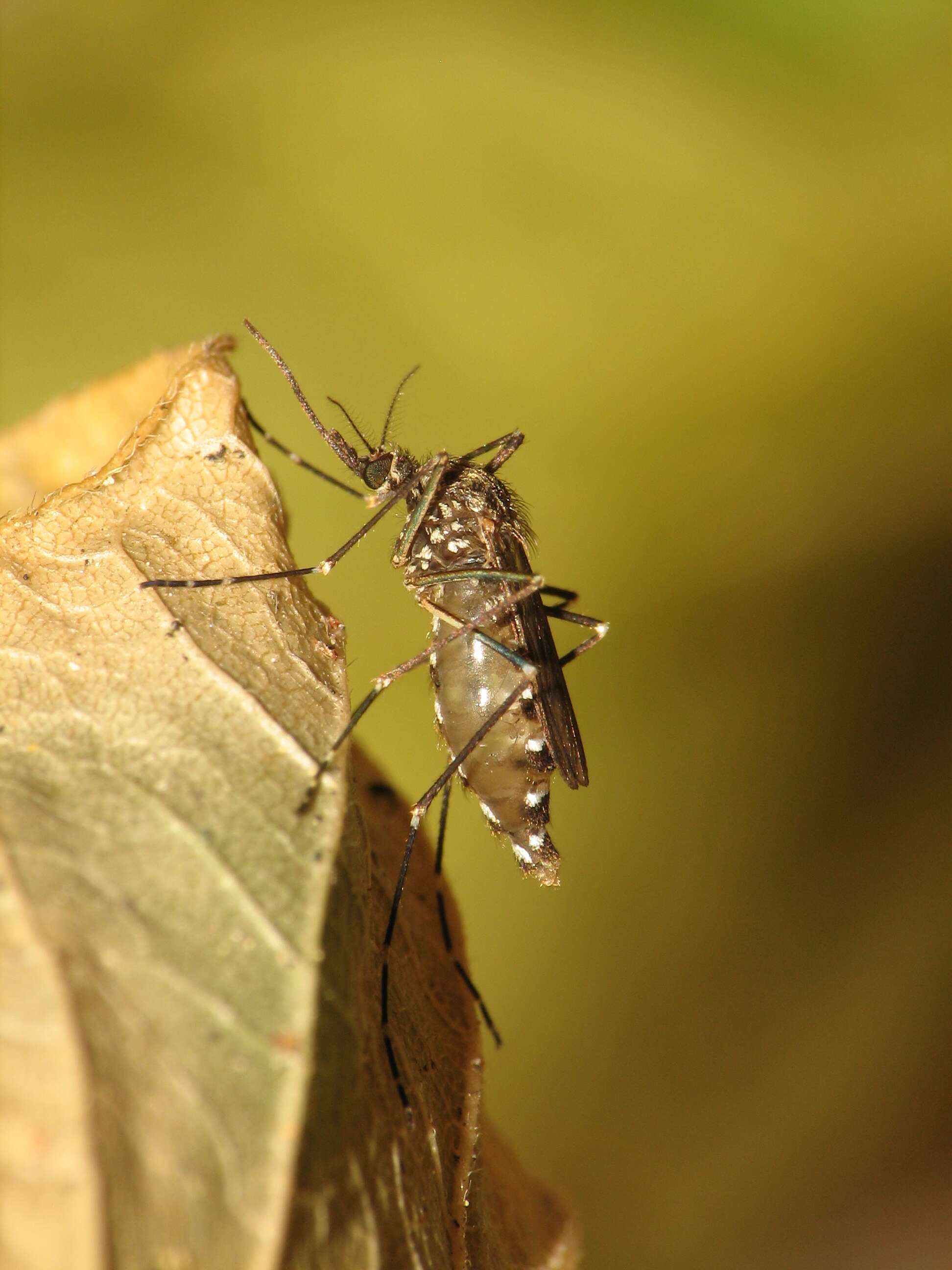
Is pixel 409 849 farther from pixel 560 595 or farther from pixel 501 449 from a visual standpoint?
pixel 501 449

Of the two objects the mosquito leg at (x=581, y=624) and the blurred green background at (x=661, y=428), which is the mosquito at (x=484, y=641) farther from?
the blurred green background at (x=661, y=428)

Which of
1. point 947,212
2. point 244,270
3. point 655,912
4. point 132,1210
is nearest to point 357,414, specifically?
point 244,270

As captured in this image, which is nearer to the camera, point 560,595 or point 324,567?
point 324,567

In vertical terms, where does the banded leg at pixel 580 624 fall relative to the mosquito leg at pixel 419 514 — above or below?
below

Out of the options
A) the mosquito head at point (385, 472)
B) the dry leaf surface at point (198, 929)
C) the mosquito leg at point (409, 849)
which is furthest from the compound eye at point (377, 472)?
the dry leaf surface at point (198, 929)

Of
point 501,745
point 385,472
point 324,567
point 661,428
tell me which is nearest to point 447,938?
point 501,745

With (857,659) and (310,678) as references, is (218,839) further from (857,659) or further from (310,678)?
(857,659)
